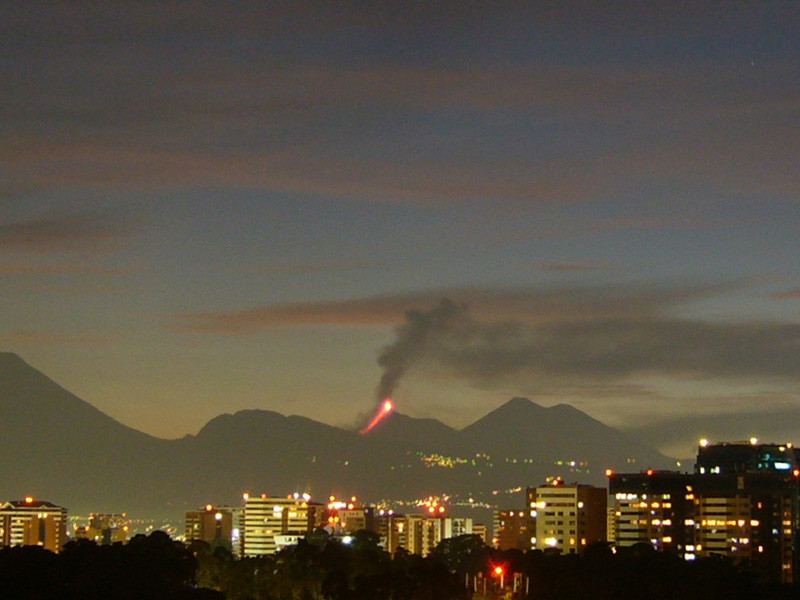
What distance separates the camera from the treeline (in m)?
66.7

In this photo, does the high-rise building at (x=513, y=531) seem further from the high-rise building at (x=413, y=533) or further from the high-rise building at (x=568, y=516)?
the high-rise building at (x=568, y=516)

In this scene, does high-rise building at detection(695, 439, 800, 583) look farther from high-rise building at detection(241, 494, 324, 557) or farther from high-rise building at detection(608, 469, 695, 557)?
high-rise building at detection(241, 494, 324, 557)

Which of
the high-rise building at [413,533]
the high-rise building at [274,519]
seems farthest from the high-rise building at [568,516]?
the high-rise building at [274,519]

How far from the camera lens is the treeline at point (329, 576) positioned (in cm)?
6669

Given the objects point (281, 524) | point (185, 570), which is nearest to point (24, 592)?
point (185, 570)

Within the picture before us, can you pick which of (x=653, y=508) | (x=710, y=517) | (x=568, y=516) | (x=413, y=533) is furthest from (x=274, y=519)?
(x=710, y=517)

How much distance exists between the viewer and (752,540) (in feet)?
486

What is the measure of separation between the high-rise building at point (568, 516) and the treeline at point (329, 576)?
5573 centimetres

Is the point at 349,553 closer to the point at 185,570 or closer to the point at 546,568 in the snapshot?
the point at 546,568

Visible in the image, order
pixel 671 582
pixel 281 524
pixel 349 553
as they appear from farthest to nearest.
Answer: pixel 281 524, pixel 349 553, pixel 671 582

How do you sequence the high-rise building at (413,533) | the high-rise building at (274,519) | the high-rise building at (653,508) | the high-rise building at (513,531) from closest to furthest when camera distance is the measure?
the high-rise building at (653,508) → the high-rise building at (513,531) → the high-rise building at (413,533) → the high-rise building at (274,519)

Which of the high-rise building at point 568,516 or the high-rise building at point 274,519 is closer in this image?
the high-rise building at point 568,516

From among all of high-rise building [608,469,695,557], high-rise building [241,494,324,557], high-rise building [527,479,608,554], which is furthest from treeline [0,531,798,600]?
high-rise building [241,494,324,557]

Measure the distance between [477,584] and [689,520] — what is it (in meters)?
54.6
